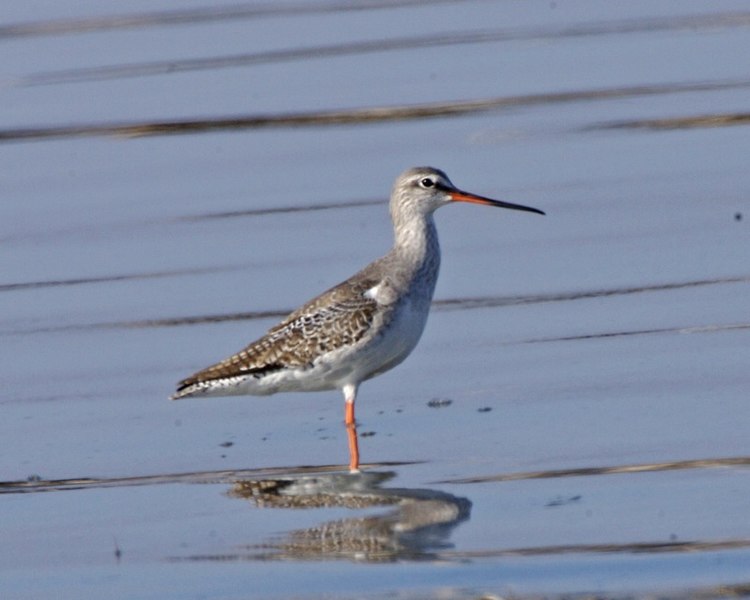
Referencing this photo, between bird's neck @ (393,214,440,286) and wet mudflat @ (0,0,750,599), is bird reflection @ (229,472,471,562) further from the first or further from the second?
bird's neck @ (393,214,440,286)

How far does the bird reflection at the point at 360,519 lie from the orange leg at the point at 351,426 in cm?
16

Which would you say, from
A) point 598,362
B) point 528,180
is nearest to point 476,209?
point 528,180

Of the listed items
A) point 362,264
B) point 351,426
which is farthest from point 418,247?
point 362,264

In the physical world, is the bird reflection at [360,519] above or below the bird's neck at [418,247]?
below

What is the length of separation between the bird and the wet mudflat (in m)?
0.23

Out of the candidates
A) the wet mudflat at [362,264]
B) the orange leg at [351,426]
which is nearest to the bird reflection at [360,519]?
the wet mudflat at [362,264]

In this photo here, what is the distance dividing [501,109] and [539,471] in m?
7.80

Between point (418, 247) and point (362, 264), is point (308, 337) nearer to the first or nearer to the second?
point (418, 247)

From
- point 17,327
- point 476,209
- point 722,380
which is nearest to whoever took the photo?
point 722,380

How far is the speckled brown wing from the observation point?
9148 mm

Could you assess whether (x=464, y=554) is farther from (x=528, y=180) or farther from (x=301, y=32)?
(x=301, y=32)

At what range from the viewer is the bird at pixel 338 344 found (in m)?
9.12

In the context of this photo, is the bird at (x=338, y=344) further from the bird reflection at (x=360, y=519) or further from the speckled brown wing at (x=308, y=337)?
the bird reflection at (x=360, y=519)

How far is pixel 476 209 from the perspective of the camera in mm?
13109
